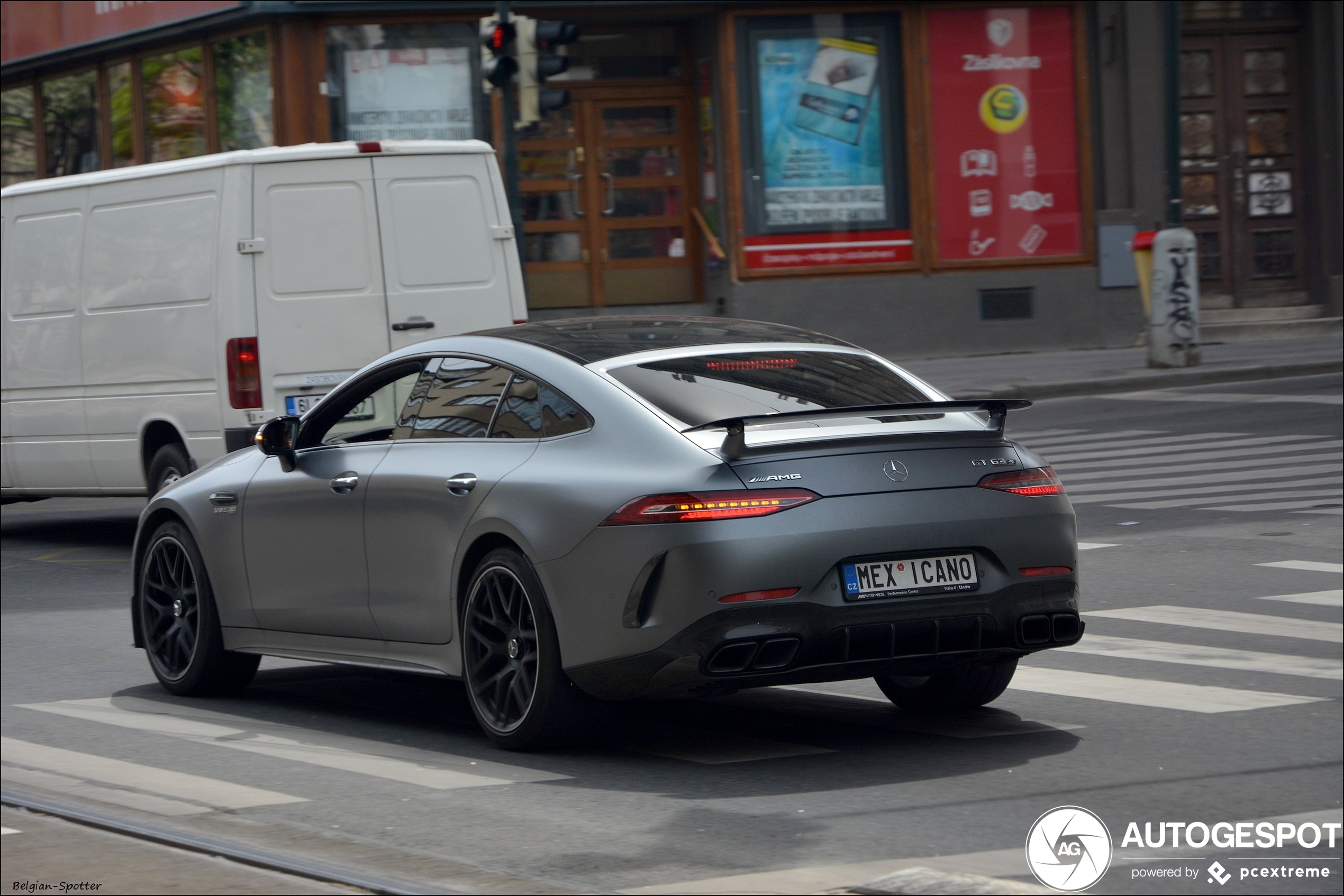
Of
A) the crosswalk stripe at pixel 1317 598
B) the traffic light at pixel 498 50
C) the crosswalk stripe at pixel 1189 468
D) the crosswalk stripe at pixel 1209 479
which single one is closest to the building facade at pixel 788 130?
the traffic light at pixel 498 50

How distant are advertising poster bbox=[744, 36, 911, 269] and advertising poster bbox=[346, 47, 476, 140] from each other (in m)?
3.46

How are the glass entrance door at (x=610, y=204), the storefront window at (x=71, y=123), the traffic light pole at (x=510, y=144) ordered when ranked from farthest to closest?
the storefront window at (x=71, y=123) → the glass entrance door at (x=610, y=204) → the traffic light pole at (x=510, y=144)

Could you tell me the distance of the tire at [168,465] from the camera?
1191 centimetres

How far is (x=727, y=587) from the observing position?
5.88 meters

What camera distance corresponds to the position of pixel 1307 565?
9.95 metres

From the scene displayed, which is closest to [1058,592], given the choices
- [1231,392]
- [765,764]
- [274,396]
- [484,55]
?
[765,764]

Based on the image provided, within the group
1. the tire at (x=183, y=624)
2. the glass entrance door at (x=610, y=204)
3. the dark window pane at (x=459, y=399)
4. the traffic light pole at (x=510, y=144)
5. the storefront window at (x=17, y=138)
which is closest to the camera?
the dark window pane at (x=459, y=399)

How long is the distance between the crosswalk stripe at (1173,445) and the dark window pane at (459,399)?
8554mm

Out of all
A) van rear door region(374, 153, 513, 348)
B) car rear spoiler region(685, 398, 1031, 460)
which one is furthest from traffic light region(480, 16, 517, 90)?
car rear spoiler region(685, 398, 1031, 460)

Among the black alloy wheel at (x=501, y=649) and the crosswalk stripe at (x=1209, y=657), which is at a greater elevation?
the black alloy wheel at (x=501, y=649)

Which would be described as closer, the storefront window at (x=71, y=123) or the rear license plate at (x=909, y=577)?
the rear license plate at (x=909, y=577)

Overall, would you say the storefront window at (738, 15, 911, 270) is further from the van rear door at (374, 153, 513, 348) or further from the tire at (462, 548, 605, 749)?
the tire at (462, 548, 605, 749)

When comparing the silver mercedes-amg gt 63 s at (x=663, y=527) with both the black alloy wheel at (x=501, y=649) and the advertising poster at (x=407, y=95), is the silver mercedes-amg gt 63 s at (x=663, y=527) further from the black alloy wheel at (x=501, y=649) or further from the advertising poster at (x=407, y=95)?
the advertising poster at (x=407, y=95)

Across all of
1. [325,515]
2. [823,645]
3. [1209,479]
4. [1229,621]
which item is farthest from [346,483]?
[1209,479]
